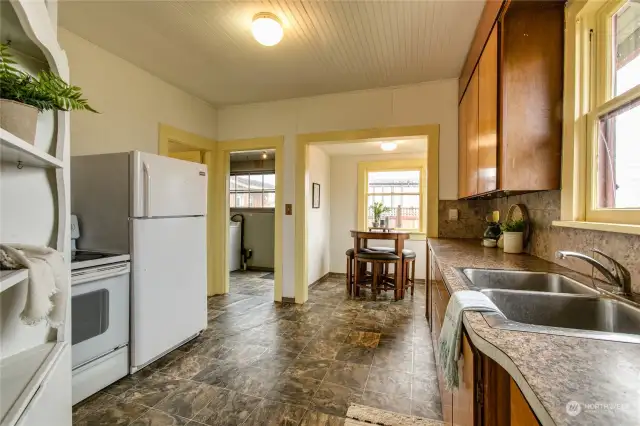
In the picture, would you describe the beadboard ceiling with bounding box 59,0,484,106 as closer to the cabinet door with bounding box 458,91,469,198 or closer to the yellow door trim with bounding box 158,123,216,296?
the cabinet door with bounding box 458,91,469,198

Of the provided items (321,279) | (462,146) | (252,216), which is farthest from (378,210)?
(252,216)

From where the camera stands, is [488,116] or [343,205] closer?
[488,116]

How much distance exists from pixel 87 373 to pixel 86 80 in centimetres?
217

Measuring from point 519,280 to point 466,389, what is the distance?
790 millimetres

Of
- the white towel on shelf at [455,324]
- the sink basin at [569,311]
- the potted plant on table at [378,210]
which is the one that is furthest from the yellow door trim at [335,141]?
the white towel on shelf at [455,324]

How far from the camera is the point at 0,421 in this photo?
677 millimetres

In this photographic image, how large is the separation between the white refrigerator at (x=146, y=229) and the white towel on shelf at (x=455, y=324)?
1.98 m

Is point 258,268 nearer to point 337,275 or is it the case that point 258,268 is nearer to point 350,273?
point 337,275

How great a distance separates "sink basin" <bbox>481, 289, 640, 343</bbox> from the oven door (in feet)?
6.78

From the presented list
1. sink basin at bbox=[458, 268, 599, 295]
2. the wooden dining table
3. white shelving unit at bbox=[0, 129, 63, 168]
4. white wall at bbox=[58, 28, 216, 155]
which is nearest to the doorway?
the wooden dining table

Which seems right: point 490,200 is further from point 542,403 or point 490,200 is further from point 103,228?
point 103,228

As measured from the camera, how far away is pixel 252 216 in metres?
5.73

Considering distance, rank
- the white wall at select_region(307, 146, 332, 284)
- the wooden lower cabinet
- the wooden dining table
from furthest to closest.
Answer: the white wall at select_region(307, 146, 332, 284), the wooden dining table, the wooden lower cabinet

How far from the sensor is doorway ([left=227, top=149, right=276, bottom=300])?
Result: 5.50 meters
